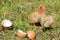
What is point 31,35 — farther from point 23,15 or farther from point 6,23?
point 23,15

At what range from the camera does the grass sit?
4.80m

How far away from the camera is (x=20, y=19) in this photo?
5199 mm

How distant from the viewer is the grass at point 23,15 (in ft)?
15.8

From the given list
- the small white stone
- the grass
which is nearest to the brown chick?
the grass

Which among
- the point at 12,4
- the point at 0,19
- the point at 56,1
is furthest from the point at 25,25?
the point at 56,1

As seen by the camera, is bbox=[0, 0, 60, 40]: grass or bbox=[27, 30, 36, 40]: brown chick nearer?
bbox=[27, 30, 36, 40]: brown chick

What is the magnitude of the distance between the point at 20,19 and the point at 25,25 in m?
0.25

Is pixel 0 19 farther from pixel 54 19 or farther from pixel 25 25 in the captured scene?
pixel 54 19

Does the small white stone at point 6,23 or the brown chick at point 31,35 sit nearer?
the brown chick at point 31,35

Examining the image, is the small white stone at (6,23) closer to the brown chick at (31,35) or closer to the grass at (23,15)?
the grass at (23,15)

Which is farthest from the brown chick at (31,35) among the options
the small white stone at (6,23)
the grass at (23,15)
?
the small white stone at (6,23)

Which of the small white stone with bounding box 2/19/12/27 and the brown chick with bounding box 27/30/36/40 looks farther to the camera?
the small white stone with bounding box 2/19/12/27

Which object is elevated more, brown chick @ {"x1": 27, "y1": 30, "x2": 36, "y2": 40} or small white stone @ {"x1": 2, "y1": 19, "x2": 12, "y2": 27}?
small white stone @ {"x1": 2, "y1": 19, "x2": 12, "y2": 27}

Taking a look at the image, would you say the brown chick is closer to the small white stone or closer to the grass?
the grass
